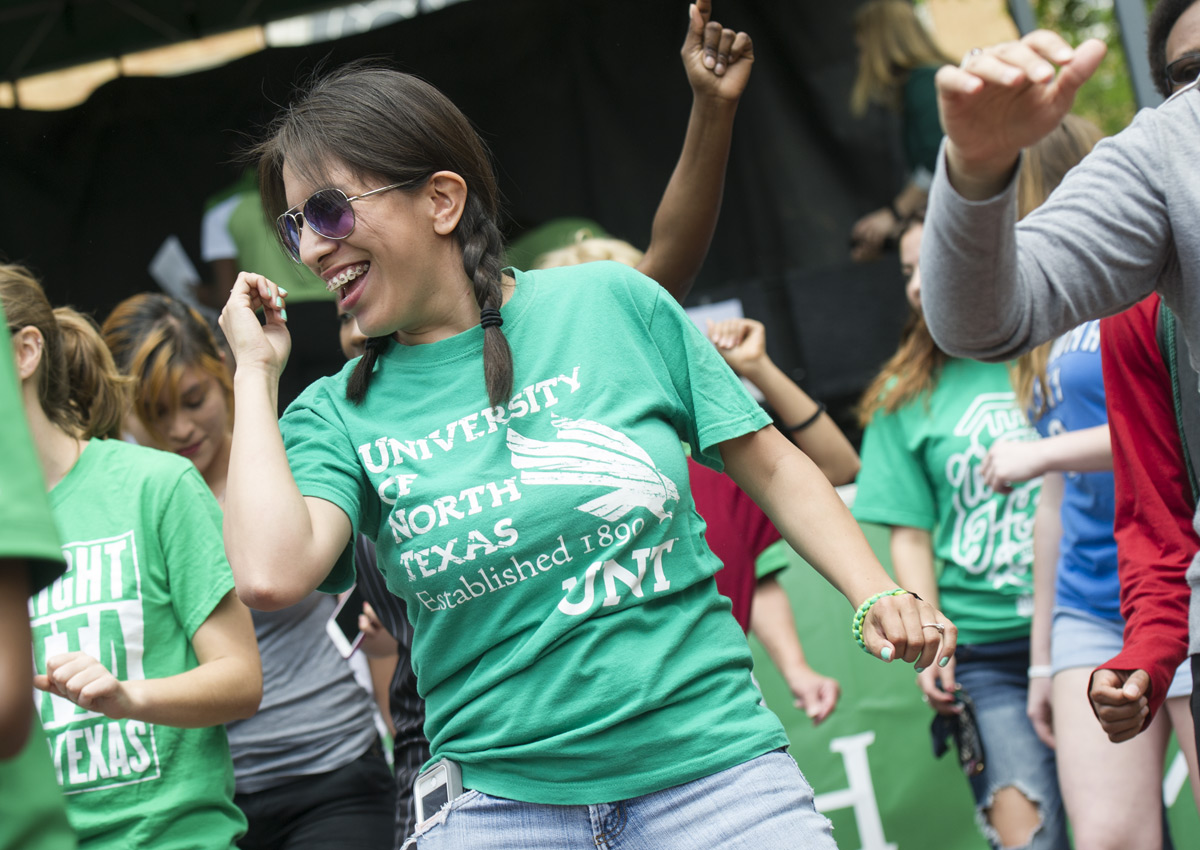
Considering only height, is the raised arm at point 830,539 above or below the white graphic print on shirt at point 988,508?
above

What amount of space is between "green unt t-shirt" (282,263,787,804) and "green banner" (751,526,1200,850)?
2.18 metres

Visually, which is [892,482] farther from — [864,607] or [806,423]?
[864,607]

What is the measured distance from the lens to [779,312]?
576 centimetres

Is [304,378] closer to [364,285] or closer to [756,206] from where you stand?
[756,206]

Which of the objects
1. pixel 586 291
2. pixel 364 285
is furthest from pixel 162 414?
pixel 586 291

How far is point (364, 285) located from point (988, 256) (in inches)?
39.0

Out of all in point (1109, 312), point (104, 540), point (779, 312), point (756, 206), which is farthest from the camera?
point (756, 206)

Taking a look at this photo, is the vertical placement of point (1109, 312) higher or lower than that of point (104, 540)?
higher

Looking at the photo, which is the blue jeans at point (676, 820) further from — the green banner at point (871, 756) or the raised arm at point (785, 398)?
the green banner at point (871, 756)

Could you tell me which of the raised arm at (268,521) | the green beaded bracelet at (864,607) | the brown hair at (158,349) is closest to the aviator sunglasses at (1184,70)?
the green beaded bracelet at (864,607)

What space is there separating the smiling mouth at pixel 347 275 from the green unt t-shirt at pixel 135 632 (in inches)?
27.3

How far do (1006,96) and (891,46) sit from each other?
4.92 m

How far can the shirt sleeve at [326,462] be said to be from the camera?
5.63 feet

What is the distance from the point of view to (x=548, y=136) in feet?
21.1
